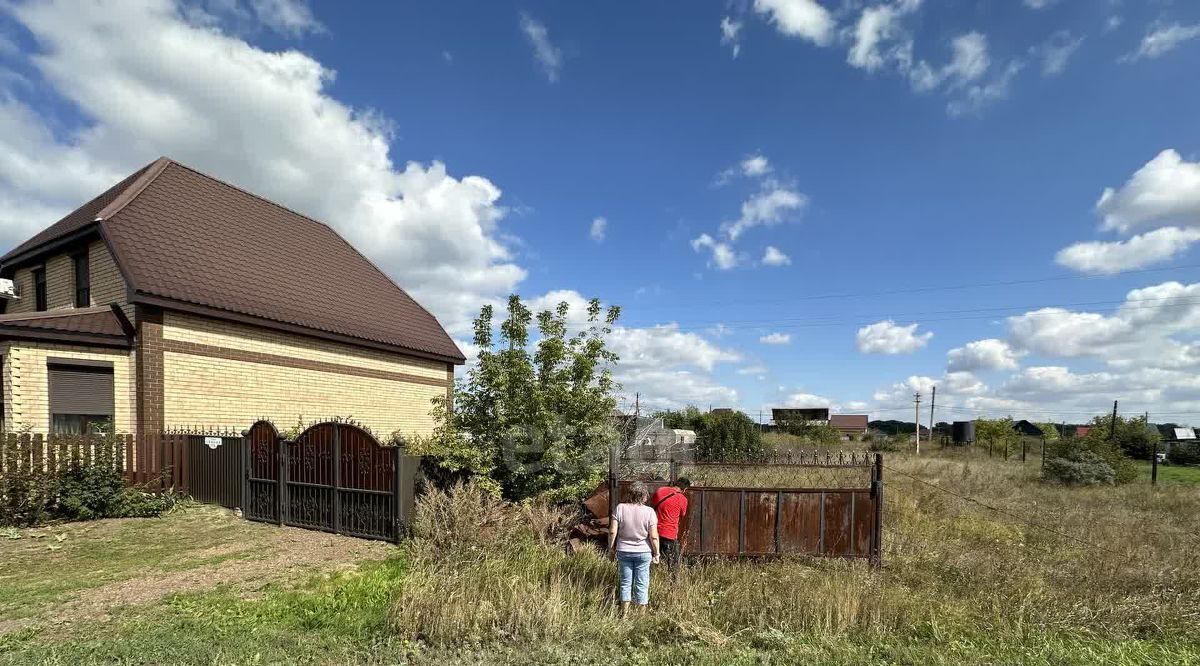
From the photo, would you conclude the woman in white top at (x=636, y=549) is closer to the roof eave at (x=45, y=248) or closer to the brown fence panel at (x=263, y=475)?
the brown fence panel at (x=263, y=475)

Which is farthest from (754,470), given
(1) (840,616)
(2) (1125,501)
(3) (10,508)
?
(3) (10,508)

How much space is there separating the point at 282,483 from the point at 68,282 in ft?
28.5

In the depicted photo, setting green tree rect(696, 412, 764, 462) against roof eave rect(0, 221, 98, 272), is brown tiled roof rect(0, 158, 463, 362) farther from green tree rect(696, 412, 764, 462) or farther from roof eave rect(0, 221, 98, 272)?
green tree rect(696, 412, 764, 462)

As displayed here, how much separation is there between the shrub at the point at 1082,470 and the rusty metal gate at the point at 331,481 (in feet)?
59.6

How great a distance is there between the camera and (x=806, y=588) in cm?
554

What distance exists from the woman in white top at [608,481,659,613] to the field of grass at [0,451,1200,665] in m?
0.22

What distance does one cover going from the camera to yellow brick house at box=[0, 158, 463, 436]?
10805 mm

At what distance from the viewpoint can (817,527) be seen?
6.90 m

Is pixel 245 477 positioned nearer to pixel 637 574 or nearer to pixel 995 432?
pixel 637 574

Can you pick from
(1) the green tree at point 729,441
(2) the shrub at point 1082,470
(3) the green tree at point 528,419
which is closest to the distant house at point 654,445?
(1) the green tree at point 729,441

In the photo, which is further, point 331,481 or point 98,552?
point 331,481

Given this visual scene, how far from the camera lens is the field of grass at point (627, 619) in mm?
4551

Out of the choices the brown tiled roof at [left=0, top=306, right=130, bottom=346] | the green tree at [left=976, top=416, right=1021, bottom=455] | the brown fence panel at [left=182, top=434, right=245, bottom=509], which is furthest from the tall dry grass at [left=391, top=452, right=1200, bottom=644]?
the green tree at [left=976, top=416, right=1021, bottom=455]

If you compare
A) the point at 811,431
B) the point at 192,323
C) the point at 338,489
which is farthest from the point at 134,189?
the point at 811,431
